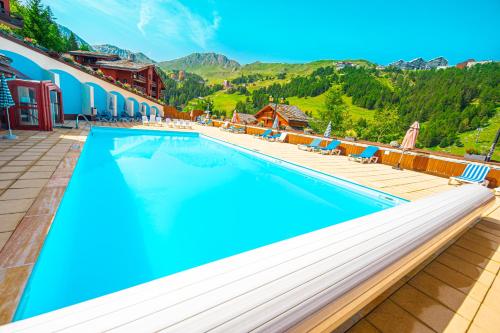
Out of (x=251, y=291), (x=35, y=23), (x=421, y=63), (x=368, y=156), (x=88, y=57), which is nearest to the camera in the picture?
(x=251, y=291)

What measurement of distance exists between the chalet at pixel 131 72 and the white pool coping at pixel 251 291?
34902 mm

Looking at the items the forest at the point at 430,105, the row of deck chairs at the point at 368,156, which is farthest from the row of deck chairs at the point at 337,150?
the forest at the point at 430,105

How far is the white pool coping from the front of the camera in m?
0.92

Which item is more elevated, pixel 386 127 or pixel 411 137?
pixel 386 127

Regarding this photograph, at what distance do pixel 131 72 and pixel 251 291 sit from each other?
35.8 m

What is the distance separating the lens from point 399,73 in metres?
89.0

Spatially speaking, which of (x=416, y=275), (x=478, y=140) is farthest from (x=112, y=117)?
(x=478, y=140)

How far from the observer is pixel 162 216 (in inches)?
194

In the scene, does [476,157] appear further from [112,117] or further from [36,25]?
[36,25]

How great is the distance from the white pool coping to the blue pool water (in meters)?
1.52

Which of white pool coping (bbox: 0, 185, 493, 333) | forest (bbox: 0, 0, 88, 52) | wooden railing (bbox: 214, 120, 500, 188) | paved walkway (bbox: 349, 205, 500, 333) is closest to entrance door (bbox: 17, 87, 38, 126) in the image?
white pool coping (bbox: 0, 185, 493, 333)

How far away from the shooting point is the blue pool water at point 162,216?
300cm

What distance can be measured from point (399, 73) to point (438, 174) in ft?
338

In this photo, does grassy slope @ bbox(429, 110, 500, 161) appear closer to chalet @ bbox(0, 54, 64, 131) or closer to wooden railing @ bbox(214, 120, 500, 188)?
wooden railing @ bbox(214, 120, 500, 188)
